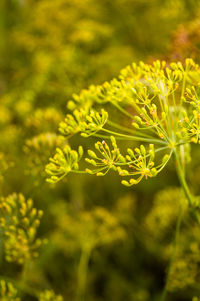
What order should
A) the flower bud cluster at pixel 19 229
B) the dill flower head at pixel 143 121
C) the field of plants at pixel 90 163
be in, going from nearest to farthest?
the dill flower head at pixel 143 121, the flower bud cluster at pixel 19 229, the field of plants at pixel 90 163

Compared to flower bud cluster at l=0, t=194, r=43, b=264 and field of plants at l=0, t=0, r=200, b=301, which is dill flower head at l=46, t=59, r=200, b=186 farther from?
flower bud cluster at l=0, t=194, r=43, b=264

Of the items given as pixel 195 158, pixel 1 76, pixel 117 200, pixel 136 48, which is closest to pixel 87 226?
pixel 117 200

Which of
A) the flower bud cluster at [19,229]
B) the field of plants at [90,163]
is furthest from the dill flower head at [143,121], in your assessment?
the flower bud cluster at [19,229]

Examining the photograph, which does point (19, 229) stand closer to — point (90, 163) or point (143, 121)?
point (143, 121)

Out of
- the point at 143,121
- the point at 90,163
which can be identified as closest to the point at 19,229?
the point at 143,121

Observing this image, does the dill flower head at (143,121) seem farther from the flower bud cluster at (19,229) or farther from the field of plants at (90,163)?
the flower bud cluster at (19,229)

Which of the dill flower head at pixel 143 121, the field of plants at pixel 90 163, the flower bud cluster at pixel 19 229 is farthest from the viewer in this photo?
→ the field of plants at pixel 90 163

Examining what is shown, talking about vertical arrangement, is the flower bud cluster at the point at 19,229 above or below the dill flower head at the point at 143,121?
below

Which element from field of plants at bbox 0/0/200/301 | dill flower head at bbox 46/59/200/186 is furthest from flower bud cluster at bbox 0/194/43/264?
dill flower head at bbox 46/59/200/186

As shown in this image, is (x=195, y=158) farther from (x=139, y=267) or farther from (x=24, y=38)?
(x=24, y=38)
